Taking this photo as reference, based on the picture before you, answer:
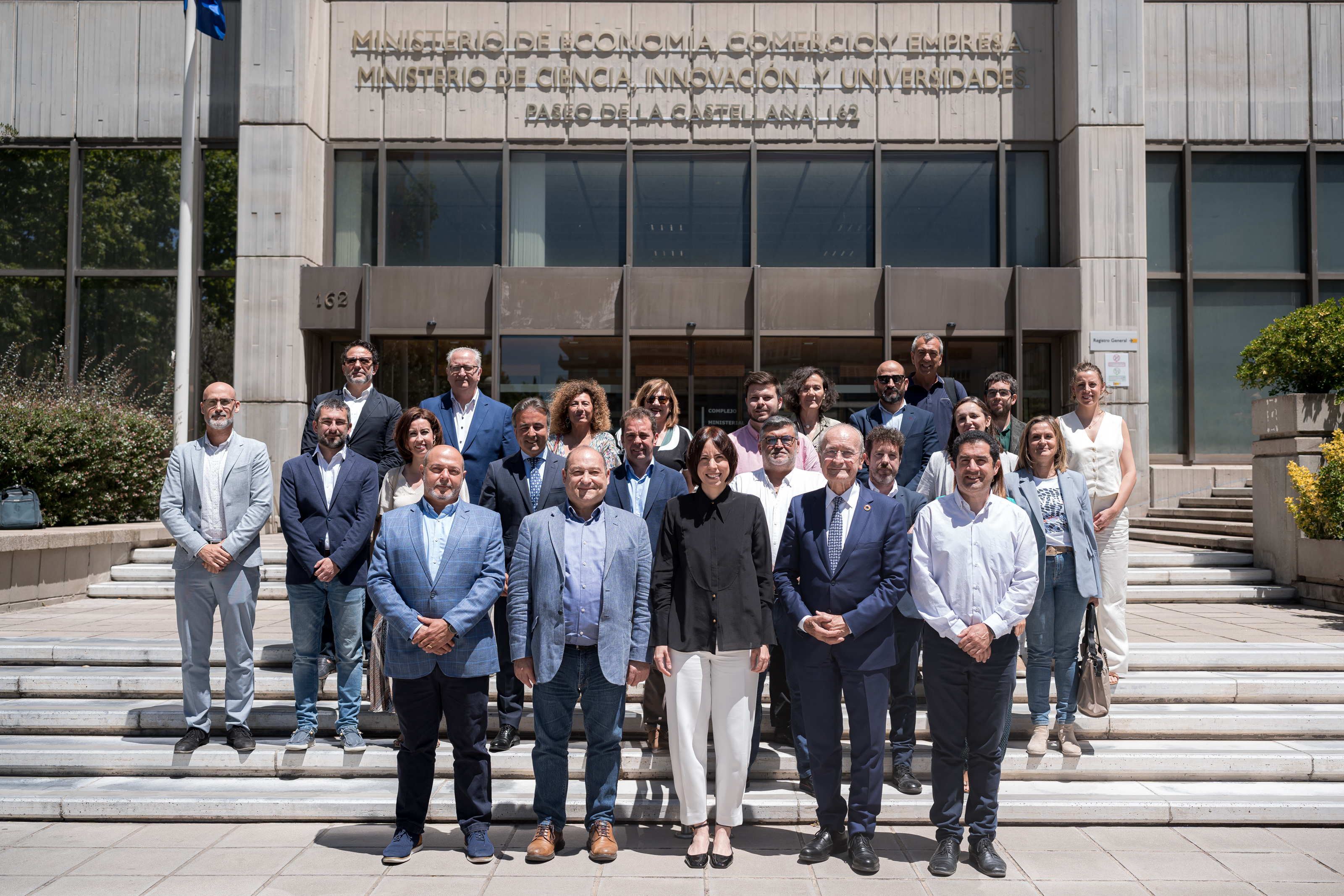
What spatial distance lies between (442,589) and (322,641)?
1.42 meters

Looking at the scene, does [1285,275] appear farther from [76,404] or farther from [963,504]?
[76,404]

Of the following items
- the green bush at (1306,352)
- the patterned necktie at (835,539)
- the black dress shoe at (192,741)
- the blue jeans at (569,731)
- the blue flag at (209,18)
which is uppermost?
the blue flag at (209,18)

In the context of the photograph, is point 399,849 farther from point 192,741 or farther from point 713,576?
point 713,576

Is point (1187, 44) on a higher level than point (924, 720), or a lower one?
higher

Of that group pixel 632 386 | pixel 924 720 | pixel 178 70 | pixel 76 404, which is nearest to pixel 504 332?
pixel 632 386

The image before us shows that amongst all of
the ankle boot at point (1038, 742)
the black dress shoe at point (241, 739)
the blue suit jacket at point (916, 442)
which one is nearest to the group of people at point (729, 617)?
the ankle boot at point (1038, 742)

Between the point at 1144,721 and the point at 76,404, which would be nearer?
the point at 1144,721

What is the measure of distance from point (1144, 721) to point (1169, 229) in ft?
37.6

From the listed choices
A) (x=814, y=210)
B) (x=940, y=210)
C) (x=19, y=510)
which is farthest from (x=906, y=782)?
(x=940, y=210)

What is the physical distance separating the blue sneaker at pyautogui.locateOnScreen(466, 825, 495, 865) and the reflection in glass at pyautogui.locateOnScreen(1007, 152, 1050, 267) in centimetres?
1267

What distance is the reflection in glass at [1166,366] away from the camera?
48.1 feet

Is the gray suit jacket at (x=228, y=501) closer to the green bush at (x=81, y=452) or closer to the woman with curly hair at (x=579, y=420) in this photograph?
the woman with curly hair at (x=579, y=420)

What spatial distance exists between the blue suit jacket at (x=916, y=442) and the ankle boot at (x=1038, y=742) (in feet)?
5.44

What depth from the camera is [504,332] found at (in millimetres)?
14031
